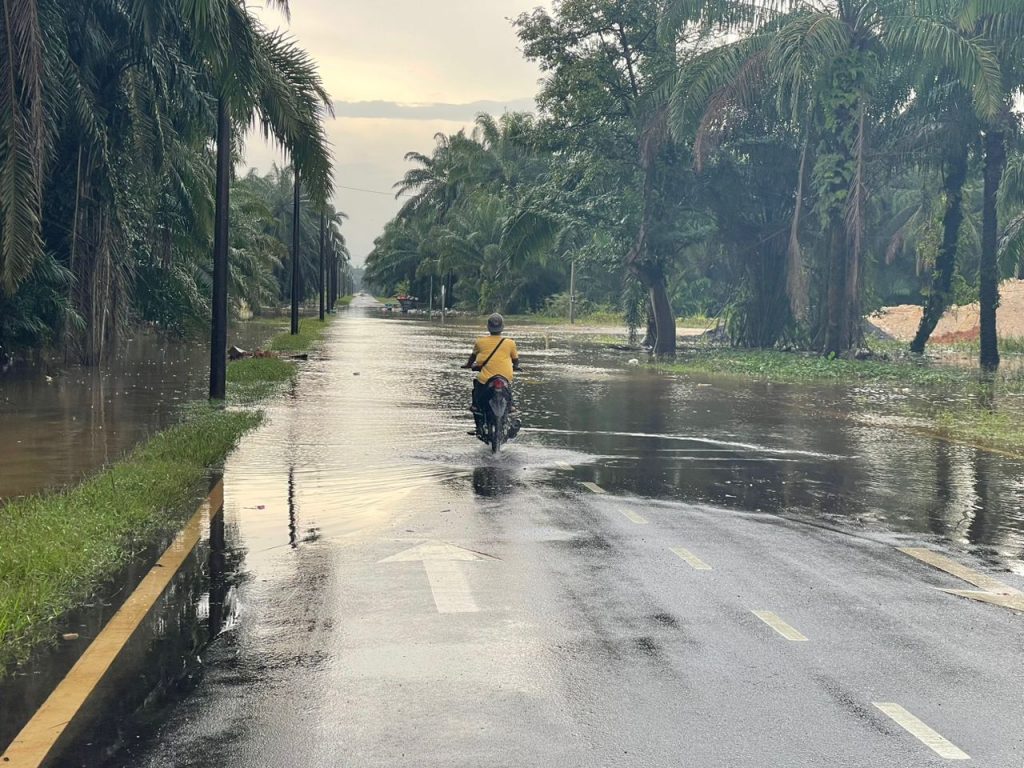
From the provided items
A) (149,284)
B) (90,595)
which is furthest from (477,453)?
(149,284)

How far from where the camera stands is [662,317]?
4000 cm

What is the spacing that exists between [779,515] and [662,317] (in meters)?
29.5

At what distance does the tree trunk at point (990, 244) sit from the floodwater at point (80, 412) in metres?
20.6

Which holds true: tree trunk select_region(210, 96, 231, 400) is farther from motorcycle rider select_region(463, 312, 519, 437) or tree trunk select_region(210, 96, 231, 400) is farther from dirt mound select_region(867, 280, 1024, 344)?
dirt mound select_region(867, 280, 1024, 344)

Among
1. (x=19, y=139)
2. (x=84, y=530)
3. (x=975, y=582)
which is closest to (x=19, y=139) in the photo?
(x=19, y=139)

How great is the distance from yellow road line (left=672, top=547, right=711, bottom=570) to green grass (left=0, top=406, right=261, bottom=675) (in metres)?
3.85

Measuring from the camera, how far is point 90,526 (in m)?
9.12

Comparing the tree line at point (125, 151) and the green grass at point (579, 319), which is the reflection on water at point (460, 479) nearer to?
the tree line at point (125, 151)

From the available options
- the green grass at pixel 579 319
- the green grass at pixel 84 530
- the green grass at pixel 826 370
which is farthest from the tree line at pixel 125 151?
the green grass at pixel 579 319

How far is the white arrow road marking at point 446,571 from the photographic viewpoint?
741 centimetres

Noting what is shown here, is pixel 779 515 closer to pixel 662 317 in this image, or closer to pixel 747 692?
pixel 747 692

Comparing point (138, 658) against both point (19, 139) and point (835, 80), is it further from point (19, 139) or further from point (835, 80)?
point (835, 80)

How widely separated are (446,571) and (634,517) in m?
2.70

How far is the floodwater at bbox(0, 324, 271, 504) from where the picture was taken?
41.9 feet
